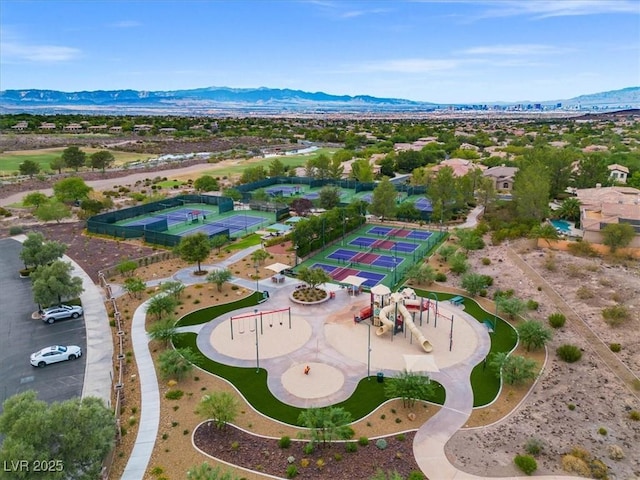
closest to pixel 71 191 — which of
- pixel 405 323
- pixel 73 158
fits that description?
pixel 73 158

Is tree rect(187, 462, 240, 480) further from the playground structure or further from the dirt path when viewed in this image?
the dirt path

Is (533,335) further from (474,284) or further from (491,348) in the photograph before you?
(474,284)

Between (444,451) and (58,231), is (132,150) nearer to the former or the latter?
(58,231)

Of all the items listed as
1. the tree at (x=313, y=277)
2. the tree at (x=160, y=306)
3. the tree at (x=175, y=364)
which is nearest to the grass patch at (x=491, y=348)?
the tree at (x=313, y=277)

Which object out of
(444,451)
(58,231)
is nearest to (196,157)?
(58,231)

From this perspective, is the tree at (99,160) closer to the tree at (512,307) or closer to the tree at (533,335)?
the tree at (512,307)
